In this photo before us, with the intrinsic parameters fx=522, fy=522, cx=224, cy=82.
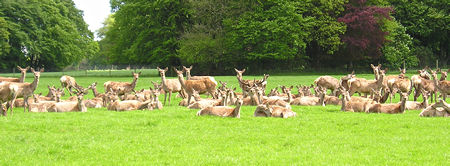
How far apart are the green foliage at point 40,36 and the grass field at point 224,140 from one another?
42974mm

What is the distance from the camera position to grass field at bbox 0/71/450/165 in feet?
22.5

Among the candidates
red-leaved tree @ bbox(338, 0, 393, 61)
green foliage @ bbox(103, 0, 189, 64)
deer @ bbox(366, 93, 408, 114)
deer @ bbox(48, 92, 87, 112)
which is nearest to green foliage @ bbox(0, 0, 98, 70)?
green foliage @ bbox(103, 0, 189, 64)

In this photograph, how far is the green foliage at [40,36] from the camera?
5112 cm

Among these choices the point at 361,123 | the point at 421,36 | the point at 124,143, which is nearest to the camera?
the point at 124,143

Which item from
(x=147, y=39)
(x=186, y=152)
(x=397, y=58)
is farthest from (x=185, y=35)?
(x=186, y=152)

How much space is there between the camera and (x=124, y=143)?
806 centimetres

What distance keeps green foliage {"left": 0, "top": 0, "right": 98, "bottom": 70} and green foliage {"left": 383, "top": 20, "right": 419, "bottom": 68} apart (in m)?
32.1

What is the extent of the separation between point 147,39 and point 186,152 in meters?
38.6

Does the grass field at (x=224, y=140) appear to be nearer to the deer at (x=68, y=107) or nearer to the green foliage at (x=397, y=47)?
the deer at (x=68, y=107)

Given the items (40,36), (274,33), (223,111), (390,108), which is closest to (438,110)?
(390,108)

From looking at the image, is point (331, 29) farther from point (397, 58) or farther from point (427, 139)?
point (427, 139)

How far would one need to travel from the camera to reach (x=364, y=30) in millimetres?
40531

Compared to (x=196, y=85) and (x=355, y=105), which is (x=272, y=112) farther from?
(x=196, y=85)

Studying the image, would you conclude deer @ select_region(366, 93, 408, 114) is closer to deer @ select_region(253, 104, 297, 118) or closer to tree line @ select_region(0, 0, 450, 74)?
deer @ select_region(253, 104, 297, 118)
